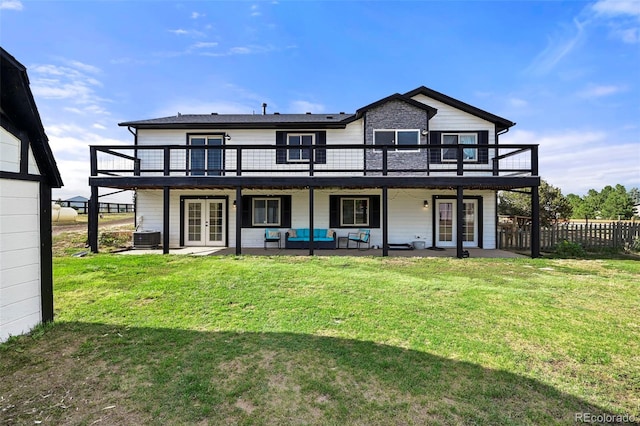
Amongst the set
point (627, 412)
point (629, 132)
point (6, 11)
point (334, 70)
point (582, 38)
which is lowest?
point (627, 412)

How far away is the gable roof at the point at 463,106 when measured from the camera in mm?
11750

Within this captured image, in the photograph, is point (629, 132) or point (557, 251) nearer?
point (557, 251)

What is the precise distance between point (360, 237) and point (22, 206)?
953 cm

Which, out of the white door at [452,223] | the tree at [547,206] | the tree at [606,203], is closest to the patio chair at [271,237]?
the white door at [452,223]

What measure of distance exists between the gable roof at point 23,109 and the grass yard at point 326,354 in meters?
2.22

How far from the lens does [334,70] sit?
16.7 m

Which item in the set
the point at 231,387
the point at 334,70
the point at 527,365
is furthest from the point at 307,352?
the point at 334,70

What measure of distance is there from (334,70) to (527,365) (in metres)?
17.1

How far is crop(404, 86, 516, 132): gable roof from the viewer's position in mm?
11750

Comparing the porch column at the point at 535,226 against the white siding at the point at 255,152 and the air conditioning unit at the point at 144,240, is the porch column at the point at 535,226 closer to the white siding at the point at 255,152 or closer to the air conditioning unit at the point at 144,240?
the white siding at the point at 255,152

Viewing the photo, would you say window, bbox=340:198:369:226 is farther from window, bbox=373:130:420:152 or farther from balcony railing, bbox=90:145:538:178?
window, bbox=373:130:420:152

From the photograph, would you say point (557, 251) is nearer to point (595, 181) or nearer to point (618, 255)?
point (618, 255)

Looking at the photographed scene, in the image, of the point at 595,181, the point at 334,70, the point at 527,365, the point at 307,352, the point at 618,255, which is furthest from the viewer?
the point at 595,181

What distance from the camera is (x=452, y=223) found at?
39.9 feet
